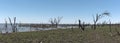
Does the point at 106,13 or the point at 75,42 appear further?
the point at 106,13

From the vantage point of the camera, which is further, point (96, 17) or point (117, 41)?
point (96, 17)

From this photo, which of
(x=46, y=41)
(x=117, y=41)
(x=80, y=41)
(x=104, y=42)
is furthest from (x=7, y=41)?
(x=117, y=41)

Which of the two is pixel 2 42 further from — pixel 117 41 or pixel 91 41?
pixel 117 41

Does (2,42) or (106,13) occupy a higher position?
(106,13)

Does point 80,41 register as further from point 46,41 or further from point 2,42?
point 2,42

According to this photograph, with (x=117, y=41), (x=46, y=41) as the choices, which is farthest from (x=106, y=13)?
(x=46, y=41)

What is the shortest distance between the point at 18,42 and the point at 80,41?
4623mm

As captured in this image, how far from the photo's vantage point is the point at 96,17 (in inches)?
1553

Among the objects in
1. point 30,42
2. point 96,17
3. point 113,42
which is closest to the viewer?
point 30,42

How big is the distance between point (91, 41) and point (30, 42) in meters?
4.72

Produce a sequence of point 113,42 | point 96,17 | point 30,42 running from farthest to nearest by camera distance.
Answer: point 96,17 < point 113,42 < point 30,42

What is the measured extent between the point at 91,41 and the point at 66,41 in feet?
6.60

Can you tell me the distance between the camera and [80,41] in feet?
53.2

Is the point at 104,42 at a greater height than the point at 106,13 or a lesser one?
lesser
